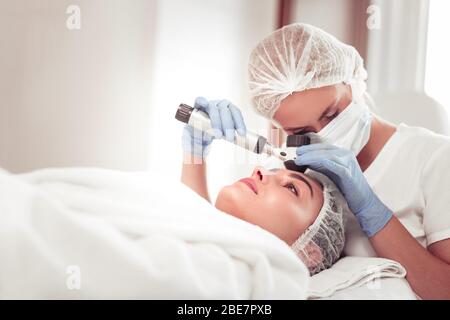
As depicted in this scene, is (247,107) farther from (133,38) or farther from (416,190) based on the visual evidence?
(416,190)

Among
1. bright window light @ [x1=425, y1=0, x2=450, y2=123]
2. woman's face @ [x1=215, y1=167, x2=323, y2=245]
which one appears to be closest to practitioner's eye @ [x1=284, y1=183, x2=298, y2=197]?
woman's face @ [x1=215, y1=167, x2=323, y2=245]

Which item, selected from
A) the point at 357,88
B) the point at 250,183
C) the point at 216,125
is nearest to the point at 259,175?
the point at 250,183

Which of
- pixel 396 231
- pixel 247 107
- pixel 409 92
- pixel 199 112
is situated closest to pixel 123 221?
pixel 199 112

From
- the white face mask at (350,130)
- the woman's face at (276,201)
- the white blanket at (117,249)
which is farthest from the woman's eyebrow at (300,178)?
the white blanket at (117,249)

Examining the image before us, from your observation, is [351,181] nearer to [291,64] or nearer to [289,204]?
[289,204]

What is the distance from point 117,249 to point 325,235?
1.62 feet

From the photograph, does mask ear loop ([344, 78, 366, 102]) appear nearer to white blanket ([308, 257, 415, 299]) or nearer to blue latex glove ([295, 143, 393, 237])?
blue latex glove ([295, 143, 393, 237])

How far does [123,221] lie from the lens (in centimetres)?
80

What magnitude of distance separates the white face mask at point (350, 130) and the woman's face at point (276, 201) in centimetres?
14

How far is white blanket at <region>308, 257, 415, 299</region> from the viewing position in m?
1.00

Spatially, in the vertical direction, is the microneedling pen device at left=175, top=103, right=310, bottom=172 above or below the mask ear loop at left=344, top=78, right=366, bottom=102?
below

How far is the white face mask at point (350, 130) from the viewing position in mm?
1205

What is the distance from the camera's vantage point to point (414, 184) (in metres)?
1.18

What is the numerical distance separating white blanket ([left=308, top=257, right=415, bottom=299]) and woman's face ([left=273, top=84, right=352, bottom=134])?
0.32m
